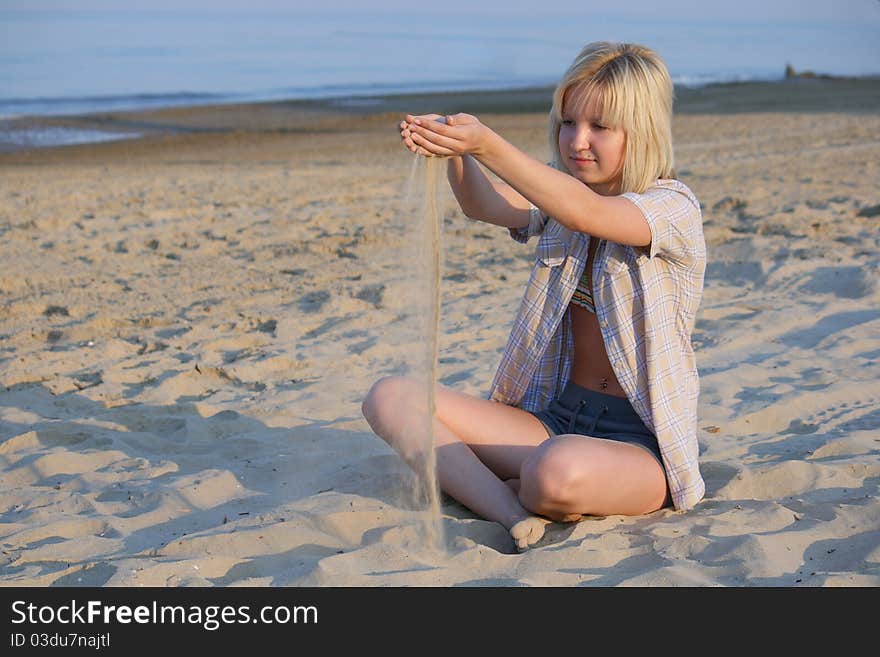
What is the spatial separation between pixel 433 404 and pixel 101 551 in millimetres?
1044

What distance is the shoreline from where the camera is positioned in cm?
A: 1755

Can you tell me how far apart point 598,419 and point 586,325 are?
0.99 ft

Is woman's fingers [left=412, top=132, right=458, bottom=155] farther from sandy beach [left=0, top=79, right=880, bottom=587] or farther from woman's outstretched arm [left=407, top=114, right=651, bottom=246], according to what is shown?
sandy beach [left=0, top=79, right=880, bottom=587]

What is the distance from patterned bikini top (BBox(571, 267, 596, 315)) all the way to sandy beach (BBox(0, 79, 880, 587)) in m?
0.49

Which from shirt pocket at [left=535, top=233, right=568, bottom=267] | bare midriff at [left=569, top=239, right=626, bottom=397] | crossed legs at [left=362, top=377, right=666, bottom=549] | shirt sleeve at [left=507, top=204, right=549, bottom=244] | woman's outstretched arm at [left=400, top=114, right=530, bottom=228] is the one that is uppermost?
woman's outstretched arm at [left=400, top=114, right=530, bottom=228]

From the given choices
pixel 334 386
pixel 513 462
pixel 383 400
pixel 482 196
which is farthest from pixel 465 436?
pixel 334 386

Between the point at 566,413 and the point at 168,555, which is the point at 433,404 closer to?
the point at 566,413

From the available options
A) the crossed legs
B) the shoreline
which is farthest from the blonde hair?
the shoreline

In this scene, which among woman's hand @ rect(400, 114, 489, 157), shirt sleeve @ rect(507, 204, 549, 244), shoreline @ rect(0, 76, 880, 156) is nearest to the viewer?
woman's hand @ rect(400, 114, 489, 157)

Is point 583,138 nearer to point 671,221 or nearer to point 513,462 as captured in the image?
point 671,221

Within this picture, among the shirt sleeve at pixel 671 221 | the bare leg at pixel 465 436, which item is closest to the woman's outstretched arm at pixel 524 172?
the shirt sleeve at pixel 671 221

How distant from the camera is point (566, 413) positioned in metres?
3.10

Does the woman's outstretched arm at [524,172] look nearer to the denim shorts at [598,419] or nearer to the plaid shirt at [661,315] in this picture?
the plaid shirt at [661,315]

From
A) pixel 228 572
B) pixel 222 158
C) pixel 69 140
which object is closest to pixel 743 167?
pixel 222 158
